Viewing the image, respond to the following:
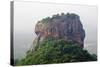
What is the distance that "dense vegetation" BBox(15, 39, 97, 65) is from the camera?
244cm

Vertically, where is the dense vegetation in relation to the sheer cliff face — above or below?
below

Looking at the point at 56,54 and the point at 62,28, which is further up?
the point at 62,28

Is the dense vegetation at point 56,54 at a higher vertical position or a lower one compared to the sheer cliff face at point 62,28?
lower

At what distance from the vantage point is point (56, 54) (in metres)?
2.54

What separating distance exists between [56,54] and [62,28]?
313 mm

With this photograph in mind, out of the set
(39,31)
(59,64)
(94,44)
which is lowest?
(59,64)

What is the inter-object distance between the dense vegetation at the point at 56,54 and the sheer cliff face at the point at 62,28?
7 cm

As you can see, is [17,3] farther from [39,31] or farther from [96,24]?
Result: [96,24]

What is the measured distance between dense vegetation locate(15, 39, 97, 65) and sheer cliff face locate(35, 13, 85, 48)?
7 centimetres

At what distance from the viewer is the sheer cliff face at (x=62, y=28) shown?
2.49 metres

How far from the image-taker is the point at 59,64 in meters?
2.55

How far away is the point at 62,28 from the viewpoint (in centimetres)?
257
